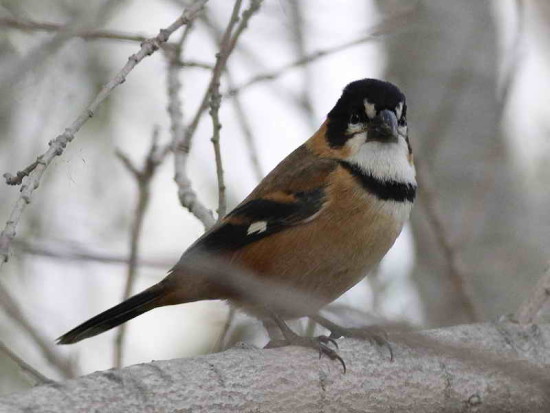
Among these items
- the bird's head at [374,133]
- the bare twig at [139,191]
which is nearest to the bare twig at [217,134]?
the bare twig at [139,191]

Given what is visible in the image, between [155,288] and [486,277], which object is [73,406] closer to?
[155,288]

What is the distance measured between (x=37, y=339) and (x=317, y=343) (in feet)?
5.06

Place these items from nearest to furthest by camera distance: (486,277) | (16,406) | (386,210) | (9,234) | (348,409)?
(9,234) < (16,406) < (348,409) < (386,210) < (486,277)

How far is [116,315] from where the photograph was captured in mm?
4352

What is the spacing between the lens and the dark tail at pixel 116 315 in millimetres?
4340

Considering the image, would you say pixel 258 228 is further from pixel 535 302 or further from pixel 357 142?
pixel 535 302

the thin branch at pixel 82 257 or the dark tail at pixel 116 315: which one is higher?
the dark tail at pixel 116 315

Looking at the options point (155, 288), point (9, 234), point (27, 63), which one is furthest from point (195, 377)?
point (155, 288)

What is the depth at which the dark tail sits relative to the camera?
4.34m

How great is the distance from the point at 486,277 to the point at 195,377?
4.25 m

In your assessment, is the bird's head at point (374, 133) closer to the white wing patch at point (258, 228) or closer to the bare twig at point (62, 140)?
the white wing patch at point (258, 228)

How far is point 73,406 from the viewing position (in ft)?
8.81

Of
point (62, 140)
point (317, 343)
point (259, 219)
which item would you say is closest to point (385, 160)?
point (259, 219)

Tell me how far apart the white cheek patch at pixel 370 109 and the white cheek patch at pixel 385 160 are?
0.12 meters
